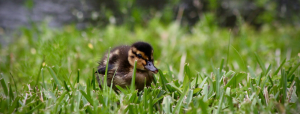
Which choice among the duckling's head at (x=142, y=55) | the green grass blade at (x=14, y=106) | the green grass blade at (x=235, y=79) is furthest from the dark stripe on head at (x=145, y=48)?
the green grass blade at (x=14, y=106)

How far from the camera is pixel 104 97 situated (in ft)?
5.81

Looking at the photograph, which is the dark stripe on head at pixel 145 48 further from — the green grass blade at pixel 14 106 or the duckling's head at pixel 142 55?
the green grass blade at pixel 14 106

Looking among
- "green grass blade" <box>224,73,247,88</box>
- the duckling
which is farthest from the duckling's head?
"green grass blade" <box>224,73,247,88</box>

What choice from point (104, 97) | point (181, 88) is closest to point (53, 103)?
point (104, 97)

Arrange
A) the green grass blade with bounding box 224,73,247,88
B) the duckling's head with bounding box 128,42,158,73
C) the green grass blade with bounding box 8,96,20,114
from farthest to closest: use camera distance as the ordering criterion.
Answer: the duckling's head with bounding box 128,42,158,73 → the green grass blade with bounding box 224,73,247,88 → the green grass blade with bounding box 8,96,20,114

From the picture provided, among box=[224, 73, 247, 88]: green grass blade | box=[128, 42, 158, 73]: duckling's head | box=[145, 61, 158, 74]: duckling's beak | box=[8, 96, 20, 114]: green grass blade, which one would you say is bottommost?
box=[8, 96, 20, 114]: green grass blade

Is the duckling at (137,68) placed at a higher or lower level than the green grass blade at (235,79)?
higher

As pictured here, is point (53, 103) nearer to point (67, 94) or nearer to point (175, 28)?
point (67, 94)

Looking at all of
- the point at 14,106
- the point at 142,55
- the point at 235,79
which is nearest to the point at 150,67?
the point at 142,55

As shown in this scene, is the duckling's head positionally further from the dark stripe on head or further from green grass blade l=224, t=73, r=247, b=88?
green grass blade l=224, t=73, r=247, b=88

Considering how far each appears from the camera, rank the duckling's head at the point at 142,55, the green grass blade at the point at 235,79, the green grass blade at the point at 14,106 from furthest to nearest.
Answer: the duckling's head at the point at 142,55
the green grass blade at the point at 235,79
the green grass blade at the point at 14,106

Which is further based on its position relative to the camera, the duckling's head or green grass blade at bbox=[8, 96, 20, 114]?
the duckling's head

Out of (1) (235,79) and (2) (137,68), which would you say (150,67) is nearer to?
(2) (137,68)

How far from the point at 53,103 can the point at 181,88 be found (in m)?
0.77
